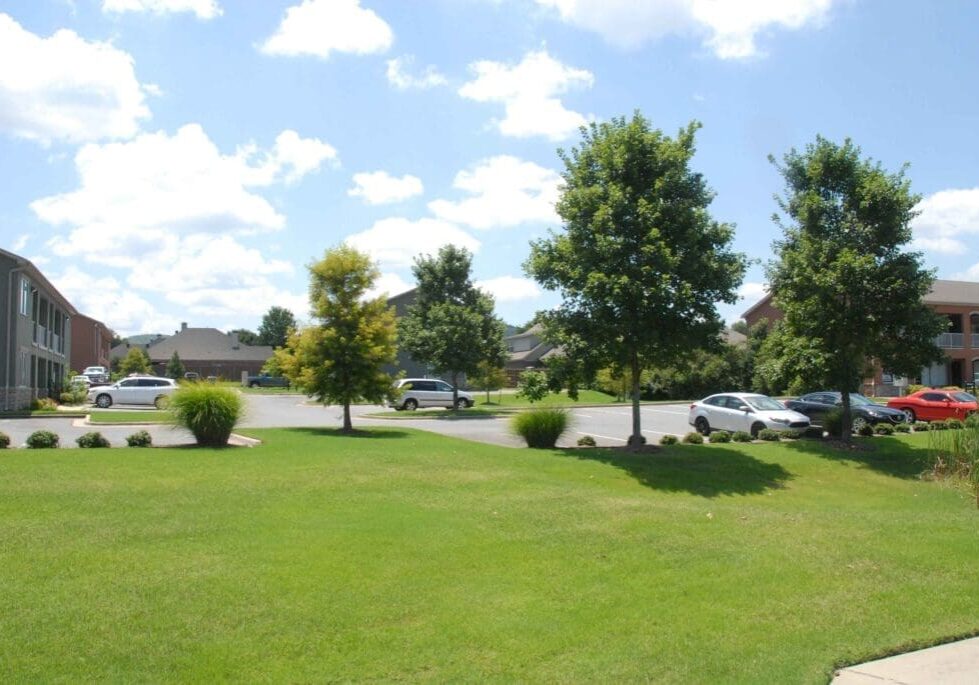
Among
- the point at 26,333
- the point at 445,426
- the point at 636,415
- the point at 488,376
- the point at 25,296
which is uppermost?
the point at 25,296

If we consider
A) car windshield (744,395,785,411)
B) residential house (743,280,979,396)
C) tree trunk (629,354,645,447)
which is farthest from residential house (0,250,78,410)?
residential house (743,280,979,396)

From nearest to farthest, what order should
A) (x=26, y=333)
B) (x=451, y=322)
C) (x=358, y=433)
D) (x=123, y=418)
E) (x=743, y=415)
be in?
(x=358, y=433), (x=743, y=415), (x=123, y=418), (x=26, y=333), (x=451, y=322)

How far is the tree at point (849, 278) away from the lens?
66.7 ft

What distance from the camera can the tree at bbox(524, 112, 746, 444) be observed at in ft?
59.1

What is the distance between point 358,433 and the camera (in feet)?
72.6

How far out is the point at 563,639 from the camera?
19.8 feet

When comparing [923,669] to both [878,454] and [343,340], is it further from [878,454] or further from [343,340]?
[343,340]

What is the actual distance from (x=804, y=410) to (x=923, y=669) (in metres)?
24.6

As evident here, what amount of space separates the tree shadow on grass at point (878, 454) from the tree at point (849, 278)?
972 mm

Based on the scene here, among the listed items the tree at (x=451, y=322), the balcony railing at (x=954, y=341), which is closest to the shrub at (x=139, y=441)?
the tree at (x=451, y=322)

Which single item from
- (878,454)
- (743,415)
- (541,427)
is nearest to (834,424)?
(878,454)

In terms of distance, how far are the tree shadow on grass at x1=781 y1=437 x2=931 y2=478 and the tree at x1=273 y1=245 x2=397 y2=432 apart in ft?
37.4

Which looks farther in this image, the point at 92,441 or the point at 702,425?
the point at 702,425

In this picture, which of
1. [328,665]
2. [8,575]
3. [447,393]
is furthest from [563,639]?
[447,393]
